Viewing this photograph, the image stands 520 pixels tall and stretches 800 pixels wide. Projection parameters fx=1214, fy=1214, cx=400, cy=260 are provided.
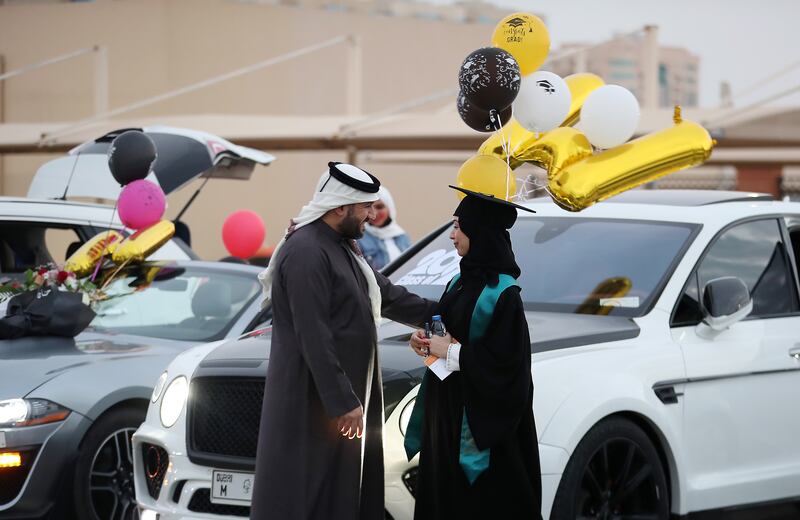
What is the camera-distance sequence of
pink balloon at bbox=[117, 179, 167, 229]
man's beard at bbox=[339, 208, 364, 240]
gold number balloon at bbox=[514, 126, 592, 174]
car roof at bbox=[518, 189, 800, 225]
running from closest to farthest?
man's beard at bbox=[339, 208, 364, 240] → gold number balloon at bbox=[514, 126, 592, 174] → car roof at bbox=[518, 189, 800, 225] → pink balloon at bbox=[117, 179, 167, 229]

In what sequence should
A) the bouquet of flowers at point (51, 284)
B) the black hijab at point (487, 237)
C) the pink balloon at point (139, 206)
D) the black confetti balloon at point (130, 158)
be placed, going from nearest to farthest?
1. the black hijab at point (487, 237)
2. the bouquet of flowers at point (51, 284)
3. the pink balloon at point (139, 206)
4. the black confetti balloon at point (130, 158)

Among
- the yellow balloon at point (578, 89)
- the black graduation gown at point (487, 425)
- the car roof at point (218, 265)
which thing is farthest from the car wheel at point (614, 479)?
the car roof at point (218, 265)

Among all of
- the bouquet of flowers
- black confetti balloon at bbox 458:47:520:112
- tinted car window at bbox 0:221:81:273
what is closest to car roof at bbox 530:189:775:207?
black confetti balloon at bbox 458:47:520:112

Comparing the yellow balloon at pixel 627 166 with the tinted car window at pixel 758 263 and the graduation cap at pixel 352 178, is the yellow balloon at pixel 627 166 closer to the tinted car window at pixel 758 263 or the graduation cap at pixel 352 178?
the tinted car window at pixel 758 263

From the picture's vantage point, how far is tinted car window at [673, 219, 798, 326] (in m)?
6.08

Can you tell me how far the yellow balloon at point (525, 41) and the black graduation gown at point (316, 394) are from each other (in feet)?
4.15

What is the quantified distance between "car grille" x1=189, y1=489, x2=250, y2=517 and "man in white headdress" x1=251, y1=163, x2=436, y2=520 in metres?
0.49

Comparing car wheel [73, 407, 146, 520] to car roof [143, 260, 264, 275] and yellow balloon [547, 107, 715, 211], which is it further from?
yellow balloon [547, 107, 715, 211]

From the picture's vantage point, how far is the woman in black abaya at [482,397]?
4352 mm

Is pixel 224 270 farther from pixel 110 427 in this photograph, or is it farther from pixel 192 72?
pixel 192 72

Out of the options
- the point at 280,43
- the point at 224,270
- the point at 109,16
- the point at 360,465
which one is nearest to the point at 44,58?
the point at 109,16

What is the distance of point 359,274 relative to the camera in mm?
4848

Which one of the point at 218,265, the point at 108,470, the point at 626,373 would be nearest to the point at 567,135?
the point at 626,373

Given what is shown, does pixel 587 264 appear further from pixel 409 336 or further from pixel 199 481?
pixel 199 481
